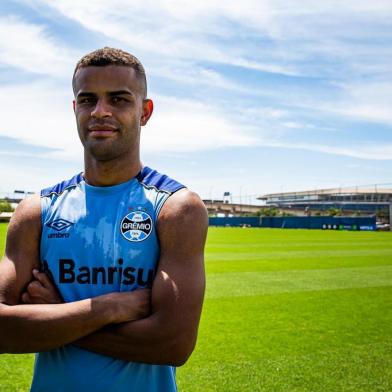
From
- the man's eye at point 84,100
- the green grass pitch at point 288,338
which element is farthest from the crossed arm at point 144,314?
the green grass pitch at point 288,338

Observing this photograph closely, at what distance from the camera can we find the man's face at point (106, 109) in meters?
2.19

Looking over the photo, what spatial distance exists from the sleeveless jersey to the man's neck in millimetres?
81

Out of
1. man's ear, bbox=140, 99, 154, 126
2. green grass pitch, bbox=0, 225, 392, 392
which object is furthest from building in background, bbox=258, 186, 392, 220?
man's ear, bbox=140, 99, 154, 126

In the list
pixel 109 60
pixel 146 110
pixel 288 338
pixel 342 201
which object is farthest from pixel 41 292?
pixel 342 201

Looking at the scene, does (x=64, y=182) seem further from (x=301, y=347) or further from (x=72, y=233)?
(x=301, y=347)

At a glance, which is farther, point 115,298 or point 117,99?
point 117,99

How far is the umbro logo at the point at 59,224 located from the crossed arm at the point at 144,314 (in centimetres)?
28

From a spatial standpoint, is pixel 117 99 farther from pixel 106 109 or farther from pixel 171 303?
pixel 171 303

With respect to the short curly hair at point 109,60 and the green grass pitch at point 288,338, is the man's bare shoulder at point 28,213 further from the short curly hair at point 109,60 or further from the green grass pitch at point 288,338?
the green grass pitch at point 288,338

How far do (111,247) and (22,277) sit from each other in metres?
0.49

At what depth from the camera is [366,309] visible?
8789mm

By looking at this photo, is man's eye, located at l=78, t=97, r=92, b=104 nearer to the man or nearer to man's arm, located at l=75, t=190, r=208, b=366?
the man

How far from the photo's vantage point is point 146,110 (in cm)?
238

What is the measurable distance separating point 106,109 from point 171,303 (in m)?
0.94
